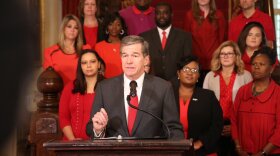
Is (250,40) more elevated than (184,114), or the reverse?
(250,40)

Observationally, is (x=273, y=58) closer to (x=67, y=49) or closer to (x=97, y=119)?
(x=67, y=49)

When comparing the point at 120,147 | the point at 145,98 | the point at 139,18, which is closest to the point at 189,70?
the point at 139,18

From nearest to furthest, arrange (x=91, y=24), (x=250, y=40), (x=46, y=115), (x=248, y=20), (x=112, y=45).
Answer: (x=46, y=115)
(x=112, y=45)
(x=250, y=40)
(x=91, y=24)
(x=248, y=20)

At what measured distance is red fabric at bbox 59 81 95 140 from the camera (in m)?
5.42

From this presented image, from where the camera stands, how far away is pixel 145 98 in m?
3.84

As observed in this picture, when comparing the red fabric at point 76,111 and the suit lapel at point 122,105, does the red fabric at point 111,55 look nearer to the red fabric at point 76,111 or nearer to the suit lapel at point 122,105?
the red fabric at point 76,111

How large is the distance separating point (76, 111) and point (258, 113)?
1767mm

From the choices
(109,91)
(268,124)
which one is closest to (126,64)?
(109,91)

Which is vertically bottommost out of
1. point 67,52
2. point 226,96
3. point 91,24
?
point 226,96

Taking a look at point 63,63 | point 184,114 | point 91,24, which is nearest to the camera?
point 184,114

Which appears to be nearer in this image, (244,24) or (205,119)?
(205,119)

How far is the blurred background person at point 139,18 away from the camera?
6703 millimetres

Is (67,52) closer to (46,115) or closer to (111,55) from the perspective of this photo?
(111,55)

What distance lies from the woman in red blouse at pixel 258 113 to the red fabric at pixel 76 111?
4.92ft
